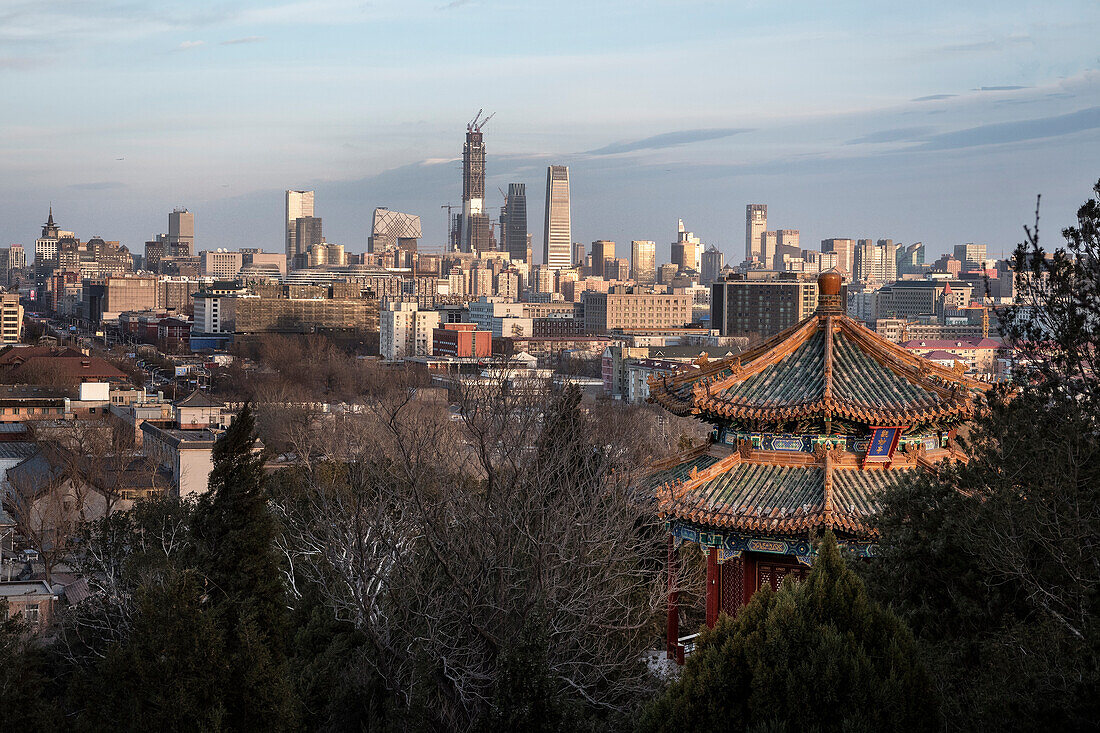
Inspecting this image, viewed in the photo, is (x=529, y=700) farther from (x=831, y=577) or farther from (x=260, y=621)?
(x=260, y=621)

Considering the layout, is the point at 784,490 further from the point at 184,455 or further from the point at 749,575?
the point at 184,455

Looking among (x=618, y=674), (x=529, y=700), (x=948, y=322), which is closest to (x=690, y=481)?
(x=618, y=674)

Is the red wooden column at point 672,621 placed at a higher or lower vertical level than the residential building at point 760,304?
lower

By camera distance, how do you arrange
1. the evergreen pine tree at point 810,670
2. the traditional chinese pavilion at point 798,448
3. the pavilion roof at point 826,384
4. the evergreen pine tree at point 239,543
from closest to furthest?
the evergreen pine tree at point 810,670
the traditional chinese pavilion at point 798,448
the pavilion roof at point 826,384
the evergreen pine tree at point 239,543

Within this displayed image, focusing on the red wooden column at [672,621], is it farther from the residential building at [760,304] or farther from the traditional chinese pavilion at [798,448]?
the residential building at [760,304]

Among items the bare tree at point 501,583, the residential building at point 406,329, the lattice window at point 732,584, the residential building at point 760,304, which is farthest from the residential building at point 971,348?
the lattice window at point 732,584

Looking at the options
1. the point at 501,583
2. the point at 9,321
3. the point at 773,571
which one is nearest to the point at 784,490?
the point at 773,571

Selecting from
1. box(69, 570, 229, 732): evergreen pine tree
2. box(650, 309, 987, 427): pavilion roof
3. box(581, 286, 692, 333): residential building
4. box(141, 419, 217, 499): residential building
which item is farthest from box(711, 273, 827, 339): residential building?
box(69, 570, 229, 732): evergreen pine tree
